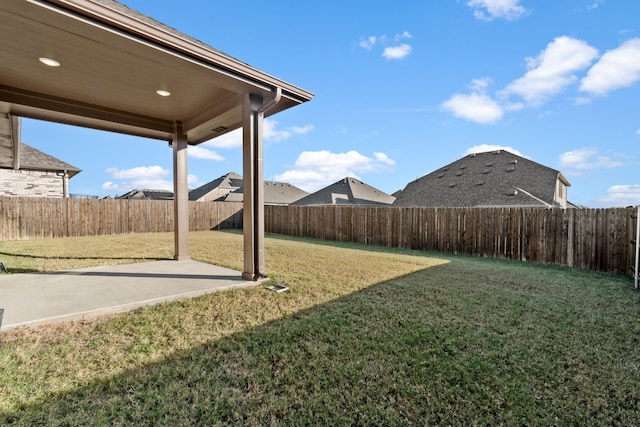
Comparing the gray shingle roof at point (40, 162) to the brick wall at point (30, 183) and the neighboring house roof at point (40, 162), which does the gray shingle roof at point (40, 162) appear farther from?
the brick wall at point (30, 183)

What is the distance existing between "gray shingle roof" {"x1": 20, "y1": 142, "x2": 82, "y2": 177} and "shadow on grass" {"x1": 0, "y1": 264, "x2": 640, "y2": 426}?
15.3m

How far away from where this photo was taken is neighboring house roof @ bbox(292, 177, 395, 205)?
75.9ft

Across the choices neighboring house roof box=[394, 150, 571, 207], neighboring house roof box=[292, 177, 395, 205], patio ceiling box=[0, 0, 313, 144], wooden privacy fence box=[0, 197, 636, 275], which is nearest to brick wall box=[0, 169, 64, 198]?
wooden privacy fence box=[0, 197, 636, 275]

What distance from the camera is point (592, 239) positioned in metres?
6.35

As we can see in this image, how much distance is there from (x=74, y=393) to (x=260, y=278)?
9.17 ft

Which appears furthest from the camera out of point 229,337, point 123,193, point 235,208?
point 123,193

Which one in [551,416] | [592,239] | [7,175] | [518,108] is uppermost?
[518,108]

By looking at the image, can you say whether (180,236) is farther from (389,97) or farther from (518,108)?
(518,108)

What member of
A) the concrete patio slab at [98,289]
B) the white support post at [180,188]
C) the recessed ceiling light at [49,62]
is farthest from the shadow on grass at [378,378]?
the white support post at [180,188]

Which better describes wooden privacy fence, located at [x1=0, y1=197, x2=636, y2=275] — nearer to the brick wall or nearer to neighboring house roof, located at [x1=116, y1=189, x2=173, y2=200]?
the brick wall

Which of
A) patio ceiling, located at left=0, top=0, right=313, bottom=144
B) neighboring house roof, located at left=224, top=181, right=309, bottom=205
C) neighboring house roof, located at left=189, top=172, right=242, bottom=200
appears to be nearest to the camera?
patio ceiling, located at left=0, top=0, right=313, bottom=144

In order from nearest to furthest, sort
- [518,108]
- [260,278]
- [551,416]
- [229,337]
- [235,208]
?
[551,416]
[229,337]
[260,278]
[518,108]
[235,208]

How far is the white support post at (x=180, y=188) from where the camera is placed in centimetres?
613

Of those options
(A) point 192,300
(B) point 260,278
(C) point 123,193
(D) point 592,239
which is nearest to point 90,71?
(A) point 192,300
